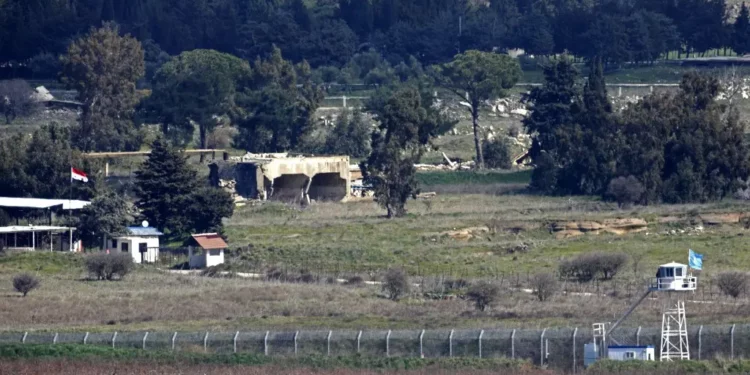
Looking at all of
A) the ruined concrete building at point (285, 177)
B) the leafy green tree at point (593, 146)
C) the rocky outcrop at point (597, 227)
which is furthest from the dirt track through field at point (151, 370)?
the leafy green tree at point (593, 146)

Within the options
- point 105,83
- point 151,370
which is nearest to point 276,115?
point 105,83

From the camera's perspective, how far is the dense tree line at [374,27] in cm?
11844

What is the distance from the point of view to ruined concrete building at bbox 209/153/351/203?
266ft

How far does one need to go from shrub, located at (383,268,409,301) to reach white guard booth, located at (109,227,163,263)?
1287 cm

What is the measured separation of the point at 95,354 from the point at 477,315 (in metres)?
12.1

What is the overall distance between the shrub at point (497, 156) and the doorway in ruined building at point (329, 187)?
1131 centimetres

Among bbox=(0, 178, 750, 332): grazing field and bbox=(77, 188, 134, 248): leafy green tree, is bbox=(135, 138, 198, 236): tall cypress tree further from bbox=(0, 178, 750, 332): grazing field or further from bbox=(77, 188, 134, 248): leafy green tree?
bbox=(0, 178, 750, 332): grazing field

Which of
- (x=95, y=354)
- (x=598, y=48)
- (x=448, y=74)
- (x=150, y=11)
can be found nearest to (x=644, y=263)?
(x=95, y=354)

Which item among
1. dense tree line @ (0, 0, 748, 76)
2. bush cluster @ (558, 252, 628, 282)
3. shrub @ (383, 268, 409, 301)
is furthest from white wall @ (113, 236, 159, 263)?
dense tree line @ (0, 0, 748, 76)

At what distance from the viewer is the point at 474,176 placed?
3479 inches

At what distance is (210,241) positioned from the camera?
63281mm

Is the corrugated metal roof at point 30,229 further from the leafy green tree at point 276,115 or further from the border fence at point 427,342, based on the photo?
the leafy green tree at point 276,115

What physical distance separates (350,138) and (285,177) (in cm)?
1420

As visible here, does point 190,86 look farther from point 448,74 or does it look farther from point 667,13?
point 667,13
